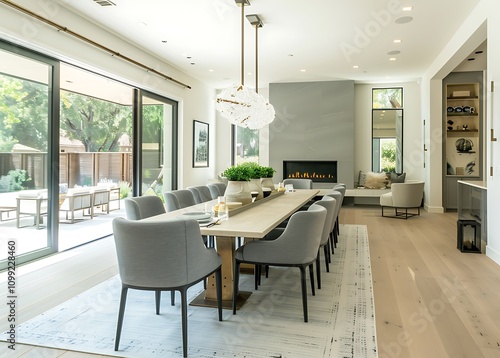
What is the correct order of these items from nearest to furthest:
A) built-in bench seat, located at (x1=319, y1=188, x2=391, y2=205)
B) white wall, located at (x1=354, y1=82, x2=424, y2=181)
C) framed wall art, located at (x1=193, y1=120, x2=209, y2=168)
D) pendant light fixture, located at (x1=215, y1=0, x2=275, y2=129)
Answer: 1. pendant light fixture, located at (x1=215, y1=0, x2=275, y2=129)
2. framed wall art, located at (x1=193, y1=120, x2=209, y2=168)
3. built-in bench seat, located at (x1=319, y1=188, x2=391, y2=205)
4. white wall, located at (x1=354, y1=82, x2=424, y2=181)

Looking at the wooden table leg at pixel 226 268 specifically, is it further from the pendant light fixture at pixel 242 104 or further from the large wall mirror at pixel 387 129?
the large wall mirror at pixel 387 129

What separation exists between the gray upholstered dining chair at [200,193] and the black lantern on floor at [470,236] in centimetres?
326

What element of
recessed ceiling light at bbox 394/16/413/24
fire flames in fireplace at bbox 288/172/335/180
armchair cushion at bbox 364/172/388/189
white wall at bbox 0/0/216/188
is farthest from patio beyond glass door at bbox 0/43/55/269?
armchair cushion at bbox 364/172/388/189

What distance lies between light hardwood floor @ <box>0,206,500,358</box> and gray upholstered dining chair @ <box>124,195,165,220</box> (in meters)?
0.83

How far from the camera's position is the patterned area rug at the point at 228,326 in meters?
2.19

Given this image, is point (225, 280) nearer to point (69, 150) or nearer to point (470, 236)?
point (470, 236)

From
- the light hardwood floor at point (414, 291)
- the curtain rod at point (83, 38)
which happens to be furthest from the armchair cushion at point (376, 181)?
the curtain rod at point (83, 38)

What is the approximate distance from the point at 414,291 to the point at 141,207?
99.9 inches

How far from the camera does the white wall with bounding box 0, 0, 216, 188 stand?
3858mm

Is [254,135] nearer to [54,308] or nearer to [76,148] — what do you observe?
[76,148]

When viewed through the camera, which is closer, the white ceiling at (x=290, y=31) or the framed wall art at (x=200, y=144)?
the white ceiling at (x=290, y=31)

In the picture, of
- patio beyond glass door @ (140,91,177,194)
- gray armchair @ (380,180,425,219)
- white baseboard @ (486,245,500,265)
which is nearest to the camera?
white baseboard @ (486,245,500,265)

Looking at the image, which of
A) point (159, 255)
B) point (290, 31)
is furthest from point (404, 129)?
point (159, 255)

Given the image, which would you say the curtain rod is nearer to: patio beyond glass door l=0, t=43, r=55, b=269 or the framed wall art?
patio beyond glass door l=0, t=43, r=55, b=269
